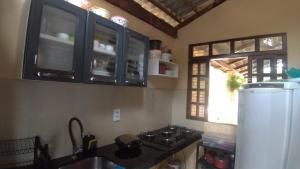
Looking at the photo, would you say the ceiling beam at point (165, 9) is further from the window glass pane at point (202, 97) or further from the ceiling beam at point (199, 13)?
the window glass pane at point (202, 97)

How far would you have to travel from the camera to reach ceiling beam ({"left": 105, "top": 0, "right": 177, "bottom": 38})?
1.93 m

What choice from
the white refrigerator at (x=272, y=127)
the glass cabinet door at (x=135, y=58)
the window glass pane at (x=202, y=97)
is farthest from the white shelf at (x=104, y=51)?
the window glass pane at (x=202, y=97)

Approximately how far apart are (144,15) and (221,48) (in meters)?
1.13

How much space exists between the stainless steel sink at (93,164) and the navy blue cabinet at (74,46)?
0.62m

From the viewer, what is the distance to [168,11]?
2.46 metres

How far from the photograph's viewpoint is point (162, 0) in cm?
226

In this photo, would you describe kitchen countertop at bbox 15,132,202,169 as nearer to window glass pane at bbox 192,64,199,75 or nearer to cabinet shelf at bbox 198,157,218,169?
cabinet shelf at bbox 198,157,218,169

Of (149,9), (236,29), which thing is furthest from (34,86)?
(236,29)

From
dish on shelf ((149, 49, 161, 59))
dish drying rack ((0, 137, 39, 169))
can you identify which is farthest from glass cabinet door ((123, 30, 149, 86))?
dish drying rack ((0, 137, 39, 169))

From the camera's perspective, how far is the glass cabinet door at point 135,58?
5.25ft

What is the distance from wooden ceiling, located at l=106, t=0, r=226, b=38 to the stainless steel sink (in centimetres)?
147

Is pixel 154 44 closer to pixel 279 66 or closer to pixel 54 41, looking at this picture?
pixel 54 41

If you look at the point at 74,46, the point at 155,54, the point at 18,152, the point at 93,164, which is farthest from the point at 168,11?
the point at 18,152

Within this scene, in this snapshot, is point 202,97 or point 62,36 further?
point 202,97
